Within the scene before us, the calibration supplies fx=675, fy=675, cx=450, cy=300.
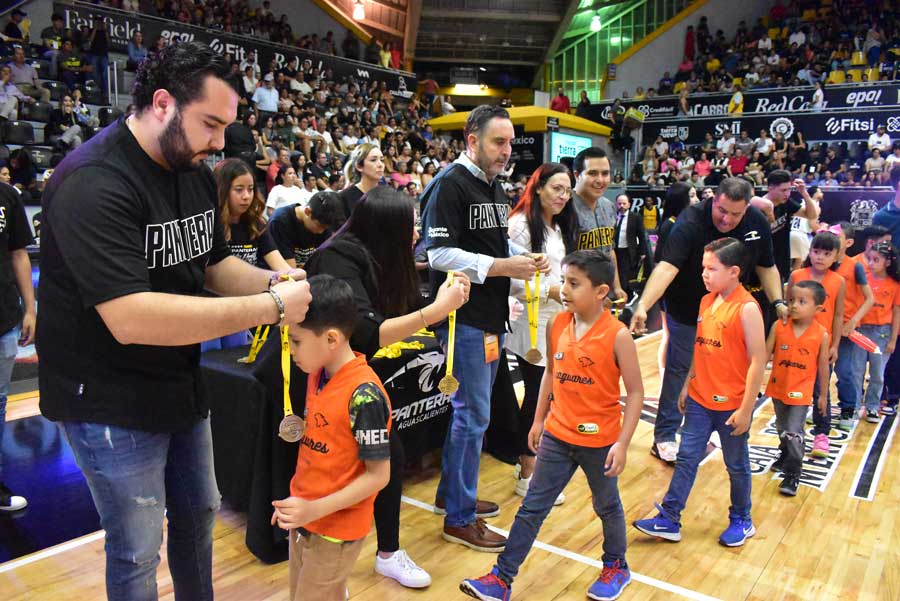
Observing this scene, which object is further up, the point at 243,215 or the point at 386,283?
the point at 243,215

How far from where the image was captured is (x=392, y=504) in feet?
8.82

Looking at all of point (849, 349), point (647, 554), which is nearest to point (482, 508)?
point (647, 554)

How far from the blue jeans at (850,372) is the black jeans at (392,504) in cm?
375

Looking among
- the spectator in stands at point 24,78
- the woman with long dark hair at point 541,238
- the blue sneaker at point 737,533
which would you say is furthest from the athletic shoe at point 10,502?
the spectator in stands at point 24,78

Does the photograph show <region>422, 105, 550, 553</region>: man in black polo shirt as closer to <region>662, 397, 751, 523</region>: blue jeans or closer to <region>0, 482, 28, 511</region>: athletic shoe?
<region>662, 397, 751, 523</region>: blue jeans

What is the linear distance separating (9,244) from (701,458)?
358cm

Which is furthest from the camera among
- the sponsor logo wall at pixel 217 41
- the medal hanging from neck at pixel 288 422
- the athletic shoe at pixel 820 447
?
the sponsor logo wall at pixel 217 41

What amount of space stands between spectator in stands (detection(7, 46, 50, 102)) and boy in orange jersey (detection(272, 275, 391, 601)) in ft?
35.0

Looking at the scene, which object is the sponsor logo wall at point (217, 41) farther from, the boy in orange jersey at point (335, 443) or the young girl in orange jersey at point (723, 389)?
the boy in orange jersey at point (335, 443)

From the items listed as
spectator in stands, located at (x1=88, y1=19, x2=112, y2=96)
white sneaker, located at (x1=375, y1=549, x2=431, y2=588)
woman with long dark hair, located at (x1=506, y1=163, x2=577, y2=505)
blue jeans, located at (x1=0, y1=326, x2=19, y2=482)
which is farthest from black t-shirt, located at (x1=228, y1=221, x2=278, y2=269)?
spectator in stands, located at (x1=88, y1=19, x2=112, y2=96)

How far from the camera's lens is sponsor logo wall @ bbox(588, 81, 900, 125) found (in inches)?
647

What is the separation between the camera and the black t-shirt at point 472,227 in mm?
2934

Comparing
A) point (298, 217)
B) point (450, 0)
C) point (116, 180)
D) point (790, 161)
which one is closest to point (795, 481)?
point (298, 217)

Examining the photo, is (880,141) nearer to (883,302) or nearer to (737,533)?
(883,302)
